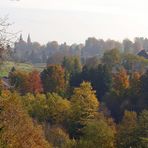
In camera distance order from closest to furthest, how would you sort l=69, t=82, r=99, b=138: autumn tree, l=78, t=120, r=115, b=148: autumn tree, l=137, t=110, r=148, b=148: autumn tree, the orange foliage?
1. l=137, t=110, r=148, b=148: autumn tree
2. l=78, t=120, r=115, b=148: autumn tree
3. l=69, t=82, r=99, b=138: autumn tree
4. the orange foliage

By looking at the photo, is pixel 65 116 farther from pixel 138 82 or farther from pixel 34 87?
pixel 34 87

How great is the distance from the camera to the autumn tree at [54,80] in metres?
72.1

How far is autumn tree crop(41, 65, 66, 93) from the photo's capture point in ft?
237

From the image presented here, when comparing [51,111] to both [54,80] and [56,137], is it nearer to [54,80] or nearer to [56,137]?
[56,137]

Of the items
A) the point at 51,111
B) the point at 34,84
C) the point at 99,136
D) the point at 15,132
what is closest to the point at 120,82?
the point at 51,111

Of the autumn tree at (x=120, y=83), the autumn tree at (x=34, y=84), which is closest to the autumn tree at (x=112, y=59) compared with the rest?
the autumn tree at (x=34, y=84)

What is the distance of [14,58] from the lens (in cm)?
1130

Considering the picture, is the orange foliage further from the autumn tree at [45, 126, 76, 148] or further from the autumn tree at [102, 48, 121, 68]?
the autumn tree at [102, 48, 121, 68]

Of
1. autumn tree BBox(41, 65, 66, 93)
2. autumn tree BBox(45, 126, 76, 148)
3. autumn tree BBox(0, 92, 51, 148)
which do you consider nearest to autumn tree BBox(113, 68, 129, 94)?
autumn tree BBox(41, 65, 66, 93)

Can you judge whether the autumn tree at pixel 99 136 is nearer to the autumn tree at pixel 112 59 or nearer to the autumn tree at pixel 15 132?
the autumn tree at pixel 15 132

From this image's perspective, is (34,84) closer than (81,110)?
No

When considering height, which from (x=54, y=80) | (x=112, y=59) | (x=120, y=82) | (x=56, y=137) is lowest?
(x=56, y=137)

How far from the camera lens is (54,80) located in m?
72.8

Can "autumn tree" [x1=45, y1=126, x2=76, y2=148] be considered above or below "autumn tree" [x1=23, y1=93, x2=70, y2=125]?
below
